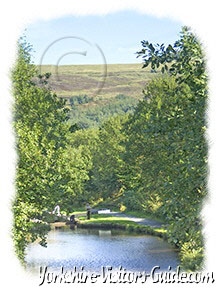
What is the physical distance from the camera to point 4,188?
2070cm

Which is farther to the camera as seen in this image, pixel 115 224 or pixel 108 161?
pixel 108 161

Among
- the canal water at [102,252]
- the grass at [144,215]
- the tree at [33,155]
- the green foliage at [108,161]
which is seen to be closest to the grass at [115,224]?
the canal water at [102,252]

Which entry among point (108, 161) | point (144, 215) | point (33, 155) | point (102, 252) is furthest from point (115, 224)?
point (33, 155)

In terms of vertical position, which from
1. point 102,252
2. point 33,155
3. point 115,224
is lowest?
point 115,224

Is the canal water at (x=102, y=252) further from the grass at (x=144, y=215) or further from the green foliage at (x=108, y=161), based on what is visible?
the green foliage at (x=108, y=161)

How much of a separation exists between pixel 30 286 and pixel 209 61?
9.87m

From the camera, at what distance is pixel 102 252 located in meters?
45.2

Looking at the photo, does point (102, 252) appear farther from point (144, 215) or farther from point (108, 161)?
point (108, 161)

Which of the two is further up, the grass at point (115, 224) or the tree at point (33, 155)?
the tree at point (33, 155)

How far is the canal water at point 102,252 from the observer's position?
3853 centimetres

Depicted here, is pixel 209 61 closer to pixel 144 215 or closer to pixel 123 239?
pixel 123 239

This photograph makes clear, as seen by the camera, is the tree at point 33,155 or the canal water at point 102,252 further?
the canal water at point 102,252

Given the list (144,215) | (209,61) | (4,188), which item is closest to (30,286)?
(4,188)

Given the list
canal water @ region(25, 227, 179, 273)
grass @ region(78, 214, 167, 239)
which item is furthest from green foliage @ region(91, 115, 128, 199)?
canal water @ region(25, 227, 179, 273)
